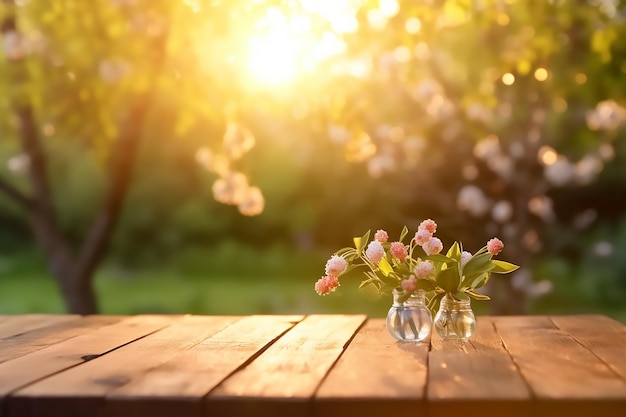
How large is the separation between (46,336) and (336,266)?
895 millimetres

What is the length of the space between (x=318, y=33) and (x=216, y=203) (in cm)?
557

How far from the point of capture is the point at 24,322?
9.59ft

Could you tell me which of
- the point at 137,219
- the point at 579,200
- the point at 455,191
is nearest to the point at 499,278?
the point at 455,191

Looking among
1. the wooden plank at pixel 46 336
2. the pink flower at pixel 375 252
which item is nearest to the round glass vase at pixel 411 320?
the pink flower at pixel 375 252

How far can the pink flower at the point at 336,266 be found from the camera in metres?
2.32

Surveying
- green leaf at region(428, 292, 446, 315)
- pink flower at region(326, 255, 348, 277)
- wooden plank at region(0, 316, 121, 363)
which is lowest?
wooden plank at region(0, 316, 121, 363)

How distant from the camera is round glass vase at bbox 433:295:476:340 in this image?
2.35 metres

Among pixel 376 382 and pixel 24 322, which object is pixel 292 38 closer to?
pixel 24 322

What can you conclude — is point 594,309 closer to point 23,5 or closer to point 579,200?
point 579,200

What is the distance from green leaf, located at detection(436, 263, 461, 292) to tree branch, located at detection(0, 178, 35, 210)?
133 inches

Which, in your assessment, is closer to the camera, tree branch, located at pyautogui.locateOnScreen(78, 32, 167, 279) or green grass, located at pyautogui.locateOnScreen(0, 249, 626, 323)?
tree branch, located at pyautogui.locateOnScreen(78, 32, 167, 279)

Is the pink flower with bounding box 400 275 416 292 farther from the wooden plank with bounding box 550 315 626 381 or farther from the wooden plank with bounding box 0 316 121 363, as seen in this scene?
the wooden plank with bounding box 0 316 121 363

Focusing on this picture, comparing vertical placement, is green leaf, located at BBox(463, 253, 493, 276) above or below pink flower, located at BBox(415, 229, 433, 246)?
below

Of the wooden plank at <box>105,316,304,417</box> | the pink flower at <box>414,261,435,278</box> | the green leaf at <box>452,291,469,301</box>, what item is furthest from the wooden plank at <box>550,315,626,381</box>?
the wooden plank at <box>105,316,304,417</box>
